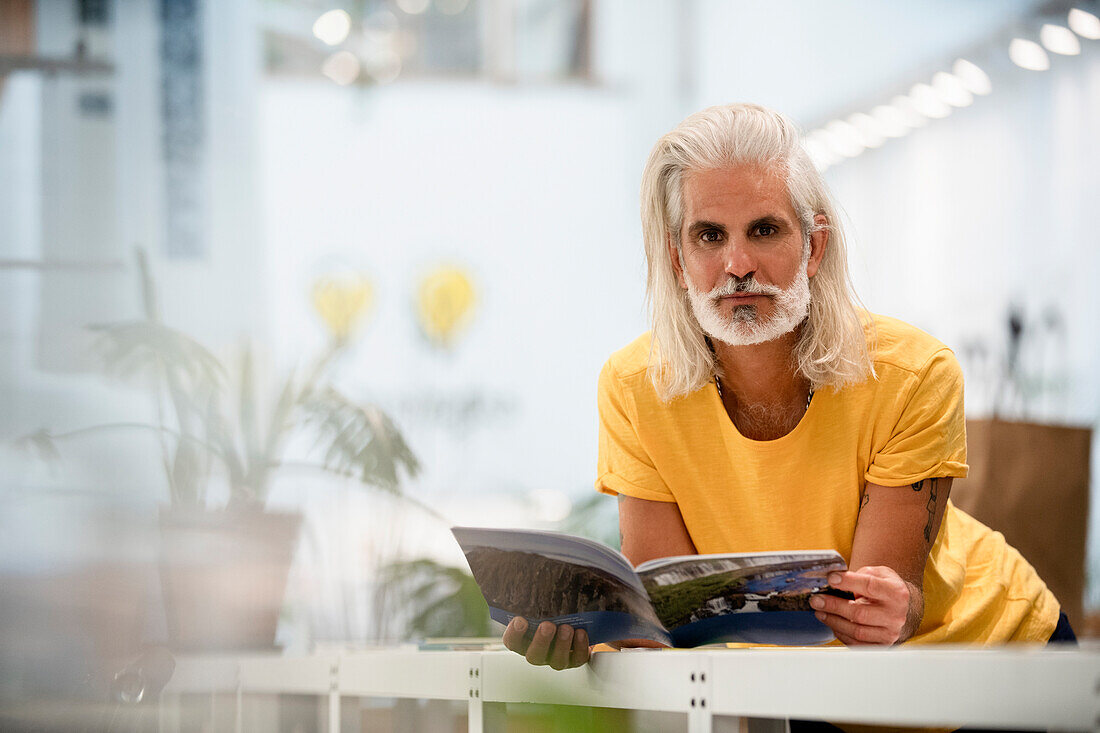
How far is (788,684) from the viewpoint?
61 centimetres

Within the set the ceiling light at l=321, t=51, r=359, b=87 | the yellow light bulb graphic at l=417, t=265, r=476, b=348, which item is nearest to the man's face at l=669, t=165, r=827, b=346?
the yellow light bulb graphic at l=417, t=265, r=476, b=348

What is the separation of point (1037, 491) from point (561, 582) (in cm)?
→ 115

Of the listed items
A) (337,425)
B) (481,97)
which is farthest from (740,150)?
(481,97)

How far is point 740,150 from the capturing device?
1.01 meters

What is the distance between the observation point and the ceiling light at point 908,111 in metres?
3.34

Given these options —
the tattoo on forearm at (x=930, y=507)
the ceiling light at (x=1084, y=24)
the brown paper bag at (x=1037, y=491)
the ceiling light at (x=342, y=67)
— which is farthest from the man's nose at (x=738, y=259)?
the ceiling light at (x=1084, y=24)

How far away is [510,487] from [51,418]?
1.56 metres

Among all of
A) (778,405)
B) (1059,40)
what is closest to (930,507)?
(778,405)

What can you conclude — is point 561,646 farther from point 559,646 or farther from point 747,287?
point 747,287

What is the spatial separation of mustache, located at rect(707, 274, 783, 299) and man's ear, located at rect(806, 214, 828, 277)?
0.08 meters

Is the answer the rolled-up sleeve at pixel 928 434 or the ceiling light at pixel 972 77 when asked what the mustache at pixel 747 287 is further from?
the ceiling light at pixel 972 77

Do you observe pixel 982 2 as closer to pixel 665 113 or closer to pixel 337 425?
pixel 665 113

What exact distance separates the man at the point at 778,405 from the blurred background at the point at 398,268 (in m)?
0.18

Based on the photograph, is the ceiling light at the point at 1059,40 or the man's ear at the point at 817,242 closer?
the man's ear at the point at 817,242
